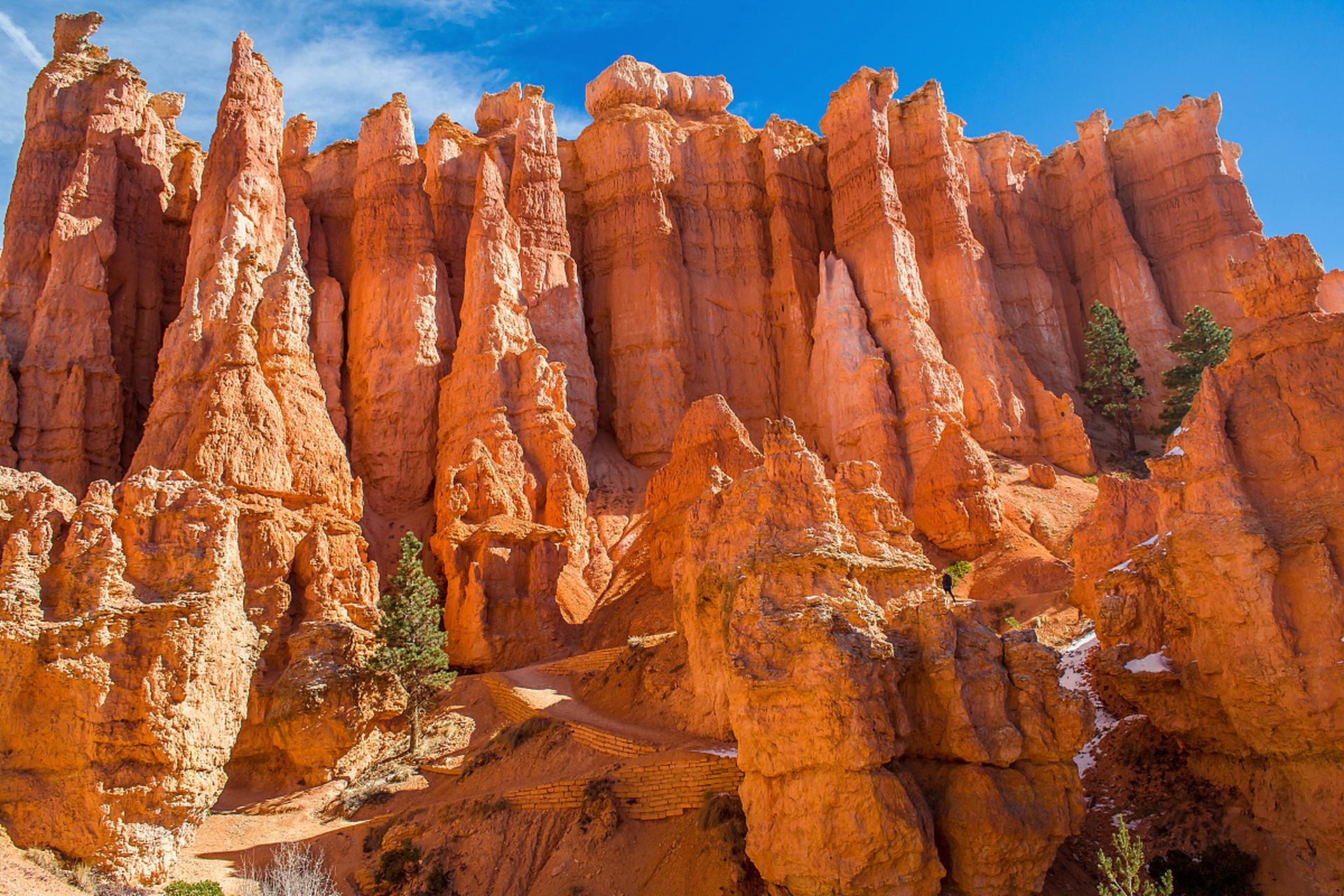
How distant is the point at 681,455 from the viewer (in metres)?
29.8

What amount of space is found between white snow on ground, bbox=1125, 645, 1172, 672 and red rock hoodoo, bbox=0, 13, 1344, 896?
59 mm

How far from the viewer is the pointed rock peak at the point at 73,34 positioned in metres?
40.6

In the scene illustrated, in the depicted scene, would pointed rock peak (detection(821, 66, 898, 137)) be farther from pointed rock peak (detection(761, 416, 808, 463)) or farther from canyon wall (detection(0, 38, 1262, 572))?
pointed rock peak (detection(761, 416, 808, 463))

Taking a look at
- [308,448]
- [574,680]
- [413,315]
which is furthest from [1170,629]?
[413,315]

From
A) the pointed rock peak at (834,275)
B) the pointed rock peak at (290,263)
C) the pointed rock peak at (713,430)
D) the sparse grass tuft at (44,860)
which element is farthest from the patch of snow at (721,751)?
the pointed rock peak at (834,275)

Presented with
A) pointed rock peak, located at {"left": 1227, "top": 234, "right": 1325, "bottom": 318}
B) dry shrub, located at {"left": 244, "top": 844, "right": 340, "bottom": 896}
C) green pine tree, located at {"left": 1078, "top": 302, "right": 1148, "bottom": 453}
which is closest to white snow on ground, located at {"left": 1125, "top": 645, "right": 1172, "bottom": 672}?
pointed rock peak, located at {"left": 1227, "top": 234, "right": 1325, "bottom": 318}

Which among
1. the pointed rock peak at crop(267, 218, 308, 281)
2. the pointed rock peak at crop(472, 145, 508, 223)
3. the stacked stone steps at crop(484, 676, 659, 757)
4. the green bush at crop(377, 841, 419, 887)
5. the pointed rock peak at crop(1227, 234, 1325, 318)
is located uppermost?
the pointed rock peak at crop(472, 145, 508, 223)

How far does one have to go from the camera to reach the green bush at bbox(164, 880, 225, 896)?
46.2ft

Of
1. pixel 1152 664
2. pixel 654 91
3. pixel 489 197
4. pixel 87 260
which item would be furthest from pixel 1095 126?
pixel 87 260

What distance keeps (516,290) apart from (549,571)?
1512 centimetres

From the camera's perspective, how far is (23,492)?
46.6ft

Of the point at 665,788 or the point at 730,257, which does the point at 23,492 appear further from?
the point at 730,257

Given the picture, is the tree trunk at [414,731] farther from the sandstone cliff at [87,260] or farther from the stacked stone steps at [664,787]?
the sandstone cliff at [87,260]

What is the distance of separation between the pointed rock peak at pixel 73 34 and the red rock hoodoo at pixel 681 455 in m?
0.20
